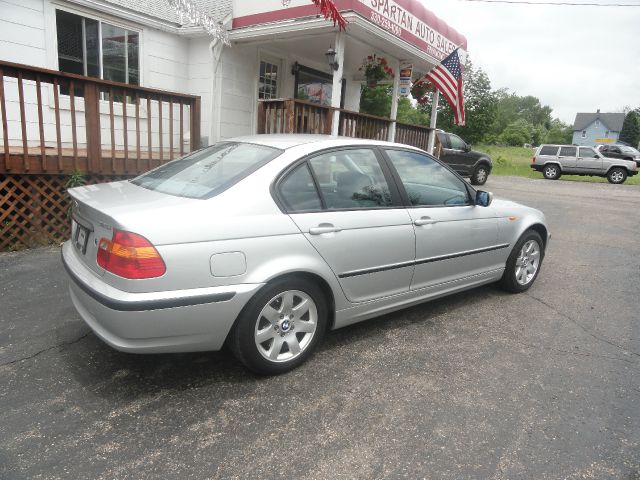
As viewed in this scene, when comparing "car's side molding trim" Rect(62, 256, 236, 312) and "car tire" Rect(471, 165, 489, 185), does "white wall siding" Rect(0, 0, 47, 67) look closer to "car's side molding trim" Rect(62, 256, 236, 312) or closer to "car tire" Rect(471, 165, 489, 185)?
"car's side molding trim" Rect(62, 256, 236, 312)

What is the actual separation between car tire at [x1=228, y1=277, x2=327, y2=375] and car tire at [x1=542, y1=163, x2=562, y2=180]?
2278cm

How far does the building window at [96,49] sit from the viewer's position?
7.63 m

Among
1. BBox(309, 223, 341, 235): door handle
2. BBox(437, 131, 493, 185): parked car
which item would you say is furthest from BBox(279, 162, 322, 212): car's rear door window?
BBox(437, 131, 493, 185): parked car

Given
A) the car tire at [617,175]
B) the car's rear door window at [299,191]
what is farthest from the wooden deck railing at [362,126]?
the car tire at [617,175]

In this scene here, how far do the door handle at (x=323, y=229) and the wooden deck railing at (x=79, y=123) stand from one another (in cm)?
394

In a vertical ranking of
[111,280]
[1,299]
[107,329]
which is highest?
[111,280]

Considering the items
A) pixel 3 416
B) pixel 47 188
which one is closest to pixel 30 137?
pixel 47 188

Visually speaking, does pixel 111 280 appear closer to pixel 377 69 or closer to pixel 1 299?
pixel 1 299

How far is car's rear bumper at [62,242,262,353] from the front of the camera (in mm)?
2354

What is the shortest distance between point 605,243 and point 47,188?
855 centimetres

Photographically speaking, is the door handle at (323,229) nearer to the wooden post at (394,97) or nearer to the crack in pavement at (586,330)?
the crack in pavement at (586,330)

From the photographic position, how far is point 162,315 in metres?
2.39

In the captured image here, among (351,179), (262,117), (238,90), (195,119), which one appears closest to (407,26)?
(262,117)

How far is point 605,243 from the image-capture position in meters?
7.58
